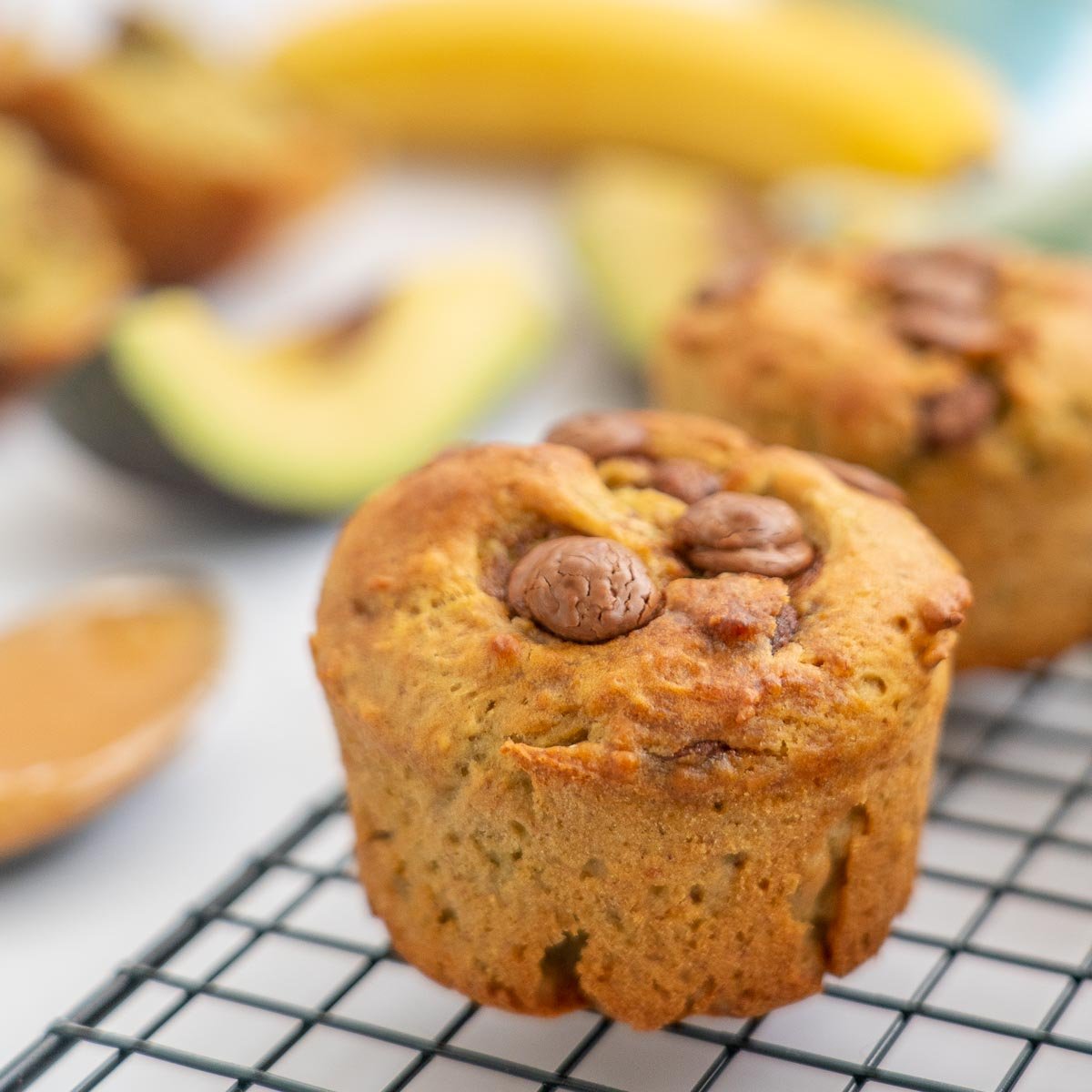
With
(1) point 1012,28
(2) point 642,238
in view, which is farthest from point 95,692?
(1) point 1012,28

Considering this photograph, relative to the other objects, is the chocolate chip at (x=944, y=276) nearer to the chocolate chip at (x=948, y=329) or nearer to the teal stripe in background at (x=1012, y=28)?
the chocolate chip at (x=948, y=329)

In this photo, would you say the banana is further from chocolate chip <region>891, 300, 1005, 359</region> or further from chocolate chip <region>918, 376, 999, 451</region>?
chocolate chip <region>918, 376, 999, 451</region>

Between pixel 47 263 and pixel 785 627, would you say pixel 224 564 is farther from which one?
pixel 785 627

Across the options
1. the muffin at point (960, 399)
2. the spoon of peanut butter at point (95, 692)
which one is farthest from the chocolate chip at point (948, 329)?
the spoon of peanut butter at point (95, 692)

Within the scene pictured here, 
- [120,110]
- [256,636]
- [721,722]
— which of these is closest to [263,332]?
[120,110]

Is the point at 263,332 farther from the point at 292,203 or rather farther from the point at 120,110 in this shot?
the point at 120,110

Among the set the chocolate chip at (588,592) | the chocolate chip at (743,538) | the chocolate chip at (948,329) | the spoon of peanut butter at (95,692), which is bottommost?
the spoon of peanut butter at (95,692)
